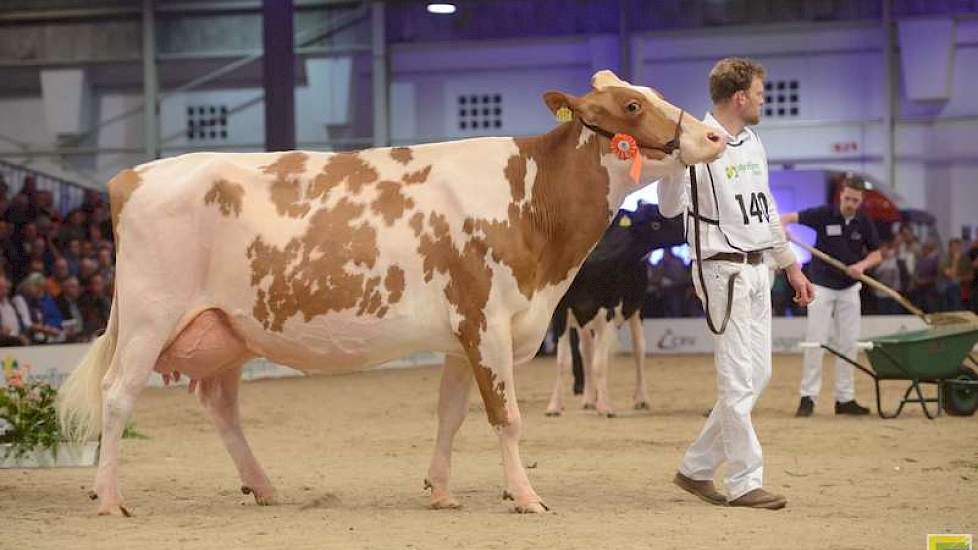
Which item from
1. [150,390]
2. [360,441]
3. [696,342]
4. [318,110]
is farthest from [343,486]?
[318,110]

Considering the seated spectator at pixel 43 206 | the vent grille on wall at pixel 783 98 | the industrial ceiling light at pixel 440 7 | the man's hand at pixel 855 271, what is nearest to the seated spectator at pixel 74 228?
the seated spectator at pixel 43 206

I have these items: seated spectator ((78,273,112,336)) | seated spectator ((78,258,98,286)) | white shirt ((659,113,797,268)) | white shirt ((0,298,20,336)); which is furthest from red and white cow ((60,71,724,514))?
seated spectator ((78,258,98,286))

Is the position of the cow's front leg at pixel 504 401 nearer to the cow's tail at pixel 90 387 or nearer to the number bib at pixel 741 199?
the number bib at pixel 741 199

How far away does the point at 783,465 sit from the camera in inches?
401

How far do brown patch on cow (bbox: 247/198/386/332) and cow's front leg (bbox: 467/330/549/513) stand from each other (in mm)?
634

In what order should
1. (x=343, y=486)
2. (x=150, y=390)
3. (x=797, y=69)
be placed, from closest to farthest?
(x=343, y=486), (x=150, y=390), (x=797, y=69)

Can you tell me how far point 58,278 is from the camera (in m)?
20.6

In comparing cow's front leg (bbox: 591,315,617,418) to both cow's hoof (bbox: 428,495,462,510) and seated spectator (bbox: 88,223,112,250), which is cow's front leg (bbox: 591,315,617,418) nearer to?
cow's hoof (bbox: 428,495,462,510)

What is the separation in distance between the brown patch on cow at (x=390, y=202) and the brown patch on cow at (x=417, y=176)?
0.05 metres

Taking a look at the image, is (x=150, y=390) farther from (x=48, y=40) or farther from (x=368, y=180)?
(x=48, y=40)

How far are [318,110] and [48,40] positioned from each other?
5690 mm

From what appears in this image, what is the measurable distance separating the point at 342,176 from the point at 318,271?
24.1 inches

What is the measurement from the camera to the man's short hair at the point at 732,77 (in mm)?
8352

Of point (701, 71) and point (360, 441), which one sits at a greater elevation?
point (701, 71)
